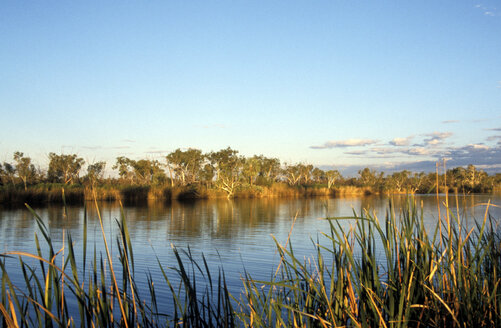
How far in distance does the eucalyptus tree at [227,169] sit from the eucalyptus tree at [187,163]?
152 centimetres

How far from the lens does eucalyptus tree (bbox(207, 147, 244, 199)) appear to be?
40.8 m

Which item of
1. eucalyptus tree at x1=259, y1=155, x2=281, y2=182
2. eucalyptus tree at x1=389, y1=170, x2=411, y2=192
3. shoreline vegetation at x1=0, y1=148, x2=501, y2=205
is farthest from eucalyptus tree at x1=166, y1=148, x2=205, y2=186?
eucalyptus tree at x1=389, y1=170, x2=411, y2=192

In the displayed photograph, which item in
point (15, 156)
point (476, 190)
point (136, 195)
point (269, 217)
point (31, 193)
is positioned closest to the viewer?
point (269, 217)

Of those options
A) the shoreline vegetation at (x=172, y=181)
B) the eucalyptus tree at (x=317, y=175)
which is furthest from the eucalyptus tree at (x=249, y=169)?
the eucalyptus tree at (x=317, y=175)

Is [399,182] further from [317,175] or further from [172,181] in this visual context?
[172,181]

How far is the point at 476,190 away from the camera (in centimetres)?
6862

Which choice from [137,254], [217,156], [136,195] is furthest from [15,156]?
[137,254]

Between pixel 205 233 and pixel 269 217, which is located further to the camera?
pixel 269 217

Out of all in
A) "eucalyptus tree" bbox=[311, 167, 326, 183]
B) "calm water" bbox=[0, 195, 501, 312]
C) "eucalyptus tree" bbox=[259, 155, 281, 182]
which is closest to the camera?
"calm water" bbox=[0, 195, 501, 312]

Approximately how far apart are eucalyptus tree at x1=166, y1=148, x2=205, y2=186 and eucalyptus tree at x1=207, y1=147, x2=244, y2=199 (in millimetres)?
1521

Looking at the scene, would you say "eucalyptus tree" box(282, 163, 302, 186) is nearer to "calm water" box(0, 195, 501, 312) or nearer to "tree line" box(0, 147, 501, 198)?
"tree line" box(0, 147, 501, 198)

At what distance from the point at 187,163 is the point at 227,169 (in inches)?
251

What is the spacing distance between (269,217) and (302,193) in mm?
28161

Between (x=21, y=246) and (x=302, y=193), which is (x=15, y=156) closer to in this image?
(x=302, y=193)
